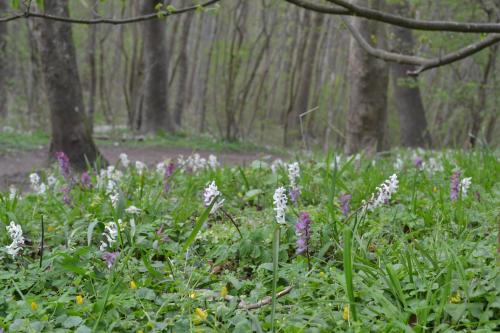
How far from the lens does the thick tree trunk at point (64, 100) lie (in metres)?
7.24

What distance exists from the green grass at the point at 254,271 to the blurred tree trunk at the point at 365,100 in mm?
3240

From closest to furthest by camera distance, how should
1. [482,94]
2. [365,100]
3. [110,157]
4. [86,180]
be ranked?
[86,180], [365,100], [110,157], [482,94]

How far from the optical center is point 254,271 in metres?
2.38

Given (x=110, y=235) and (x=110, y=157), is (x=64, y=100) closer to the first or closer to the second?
(x=110, y=157)

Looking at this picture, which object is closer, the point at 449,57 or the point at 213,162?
the point at 449,57

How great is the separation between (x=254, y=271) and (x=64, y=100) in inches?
226

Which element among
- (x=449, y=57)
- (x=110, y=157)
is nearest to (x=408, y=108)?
(x=110, y=157)

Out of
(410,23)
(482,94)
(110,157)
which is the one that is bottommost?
(110,157)

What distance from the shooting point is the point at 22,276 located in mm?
2328

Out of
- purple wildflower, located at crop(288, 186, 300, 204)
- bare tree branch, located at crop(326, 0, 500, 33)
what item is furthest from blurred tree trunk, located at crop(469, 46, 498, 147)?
bare tree branch, located at crop(326, 0, 500, 33)

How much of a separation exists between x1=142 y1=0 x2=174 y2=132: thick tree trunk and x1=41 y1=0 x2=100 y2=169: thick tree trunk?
7.68 m

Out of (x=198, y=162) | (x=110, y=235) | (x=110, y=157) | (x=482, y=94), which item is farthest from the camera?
(x=482, y=94)

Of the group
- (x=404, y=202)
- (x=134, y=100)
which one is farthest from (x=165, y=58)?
(x=404, y=202)

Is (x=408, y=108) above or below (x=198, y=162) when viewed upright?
above
